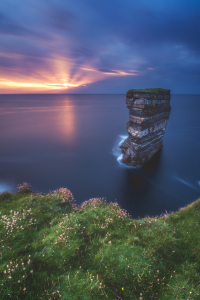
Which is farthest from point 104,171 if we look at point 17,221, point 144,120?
point 17,221

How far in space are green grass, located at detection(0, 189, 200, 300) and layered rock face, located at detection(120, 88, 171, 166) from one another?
62.9 ft

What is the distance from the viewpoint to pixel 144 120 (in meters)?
25.1

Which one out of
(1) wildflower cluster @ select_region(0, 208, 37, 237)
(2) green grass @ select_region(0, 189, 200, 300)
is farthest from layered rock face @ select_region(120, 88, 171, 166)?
(1) wildflower cluster @ select_region(0, 208, 37, 237)

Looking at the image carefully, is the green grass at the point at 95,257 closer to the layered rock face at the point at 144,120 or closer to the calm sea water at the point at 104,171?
the calm sea water at the point at 104,171

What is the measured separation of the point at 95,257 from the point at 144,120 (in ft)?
74.8

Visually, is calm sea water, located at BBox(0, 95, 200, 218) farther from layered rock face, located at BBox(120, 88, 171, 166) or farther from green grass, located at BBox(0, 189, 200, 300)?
green grass, located at BBox(0, 189, 200, 300)

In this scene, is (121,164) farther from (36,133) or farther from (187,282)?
(36,133)

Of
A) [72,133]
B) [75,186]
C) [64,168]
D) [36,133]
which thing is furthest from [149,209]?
[36,133]

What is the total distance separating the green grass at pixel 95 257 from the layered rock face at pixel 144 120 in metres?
19.2

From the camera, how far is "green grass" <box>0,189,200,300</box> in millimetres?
4527

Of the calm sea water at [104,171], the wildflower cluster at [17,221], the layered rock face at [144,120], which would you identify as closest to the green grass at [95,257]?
the wildflower cluster at [17,221]

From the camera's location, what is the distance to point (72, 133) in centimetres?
4881

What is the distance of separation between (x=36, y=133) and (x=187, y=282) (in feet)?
161

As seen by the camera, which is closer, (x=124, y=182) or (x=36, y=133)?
(x=124, y=182)
